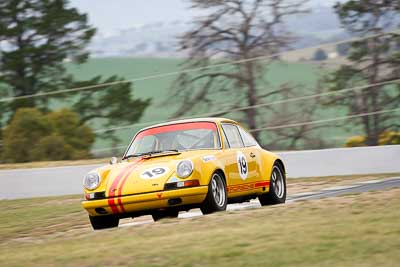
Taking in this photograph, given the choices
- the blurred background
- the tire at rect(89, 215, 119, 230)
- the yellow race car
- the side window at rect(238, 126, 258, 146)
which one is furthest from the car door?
the blurred background

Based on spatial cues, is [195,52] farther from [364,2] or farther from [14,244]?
[14,244]

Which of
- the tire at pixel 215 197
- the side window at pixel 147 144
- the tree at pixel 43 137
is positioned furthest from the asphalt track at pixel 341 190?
the tree at pixel 43 137

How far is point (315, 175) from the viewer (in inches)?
908

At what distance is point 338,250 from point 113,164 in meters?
5.54

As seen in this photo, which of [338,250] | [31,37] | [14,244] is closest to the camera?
[338,250]

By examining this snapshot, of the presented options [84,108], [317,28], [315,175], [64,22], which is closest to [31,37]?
[64,22]

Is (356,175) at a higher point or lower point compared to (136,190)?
lower

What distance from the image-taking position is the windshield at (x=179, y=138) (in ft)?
45.7

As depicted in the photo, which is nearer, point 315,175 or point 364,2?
point 315,175

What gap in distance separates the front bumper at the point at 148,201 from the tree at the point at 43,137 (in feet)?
48.8

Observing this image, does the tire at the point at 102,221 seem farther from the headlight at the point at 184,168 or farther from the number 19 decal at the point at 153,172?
the headlight at the point at 184,168

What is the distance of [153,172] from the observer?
42.5ft

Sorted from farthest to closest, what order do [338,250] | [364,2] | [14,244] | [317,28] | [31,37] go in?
[31,37] < [317,28] < [364,2] < [14,244] < [338,250]

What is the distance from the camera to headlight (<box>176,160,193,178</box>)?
1277cm
